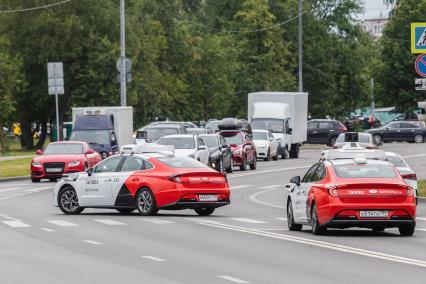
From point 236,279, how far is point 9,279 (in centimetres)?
243

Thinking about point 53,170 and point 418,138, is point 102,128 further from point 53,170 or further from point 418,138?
point 418,138

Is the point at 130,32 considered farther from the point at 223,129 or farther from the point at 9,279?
the point at 9,279

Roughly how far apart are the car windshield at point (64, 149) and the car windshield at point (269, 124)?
1977cm

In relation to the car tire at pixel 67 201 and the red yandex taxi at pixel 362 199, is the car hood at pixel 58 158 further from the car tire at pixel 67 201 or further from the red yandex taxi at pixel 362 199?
the red yandex taxi at pixel 362 199

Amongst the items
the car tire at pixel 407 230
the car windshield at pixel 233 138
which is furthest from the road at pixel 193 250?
the car windshield at pixel 233 138

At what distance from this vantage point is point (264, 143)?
6244 cm

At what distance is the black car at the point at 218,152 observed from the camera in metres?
47.7

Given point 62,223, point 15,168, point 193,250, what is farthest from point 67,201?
point 15,168

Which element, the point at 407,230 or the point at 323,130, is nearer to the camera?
the point at 407,230

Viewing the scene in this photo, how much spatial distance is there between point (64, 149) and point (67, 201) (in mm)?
→ 16491

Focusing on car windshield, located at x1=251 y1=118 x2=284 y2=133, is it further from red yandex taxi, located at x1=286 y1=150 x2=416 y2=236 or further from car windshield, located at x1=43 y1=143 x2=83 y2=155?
red yandex taxi, located at x1=286 y1=150 x2=416 y2=236

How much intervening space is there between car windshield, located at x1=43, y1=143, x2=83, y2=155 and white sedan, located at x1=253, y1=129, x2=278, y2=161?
16.5 m

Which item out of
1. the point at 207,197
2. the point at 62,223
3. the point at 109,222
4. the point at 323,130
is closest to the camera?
the point at 62,223

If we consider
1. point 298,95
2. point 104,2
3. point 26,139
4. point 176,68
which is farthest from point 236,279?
point 176,68
